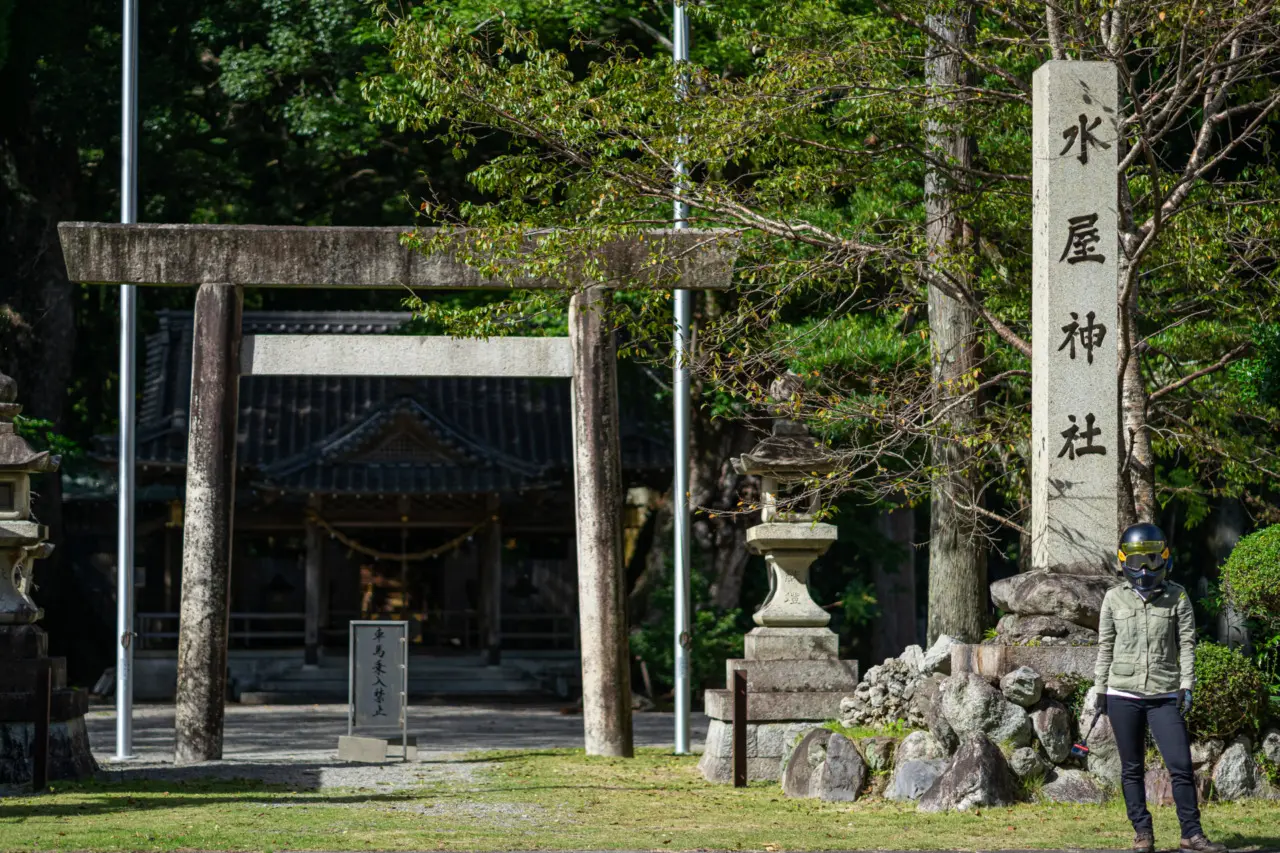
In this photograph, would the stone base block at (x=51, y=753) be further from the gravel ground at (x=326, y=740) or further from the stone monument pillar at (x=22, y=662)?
the gravel ground at (x=326, y=740)

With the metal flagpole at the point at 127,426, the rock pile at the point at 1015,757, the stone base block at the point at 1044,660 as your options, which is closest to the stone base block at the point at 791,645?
the rock pile at the point at 1015,757

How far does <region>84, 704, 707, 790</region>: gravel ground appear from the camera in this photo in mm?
13227

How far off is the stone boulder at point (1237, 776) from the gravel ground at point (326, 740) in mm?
5625

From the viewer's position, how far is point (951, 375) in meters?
14.4

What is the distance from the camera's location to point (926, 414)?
1354 centimetres

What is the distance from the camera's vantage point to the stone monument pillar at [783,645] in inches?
510

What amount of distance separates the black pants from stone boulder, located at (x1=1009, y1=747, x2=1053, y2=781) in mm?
1609

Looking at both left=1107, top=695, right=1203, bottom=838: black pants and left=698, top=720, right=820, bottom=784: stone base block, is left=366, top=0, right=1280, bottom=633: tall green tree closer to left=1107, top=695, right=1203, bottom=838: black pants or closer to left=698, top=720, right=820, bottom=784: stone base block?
left=698, top=720, right=820, bottom=784: stone base block

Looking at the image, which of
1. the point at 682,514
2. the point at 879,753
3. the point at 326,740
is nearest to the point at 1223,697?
the point at 879,753

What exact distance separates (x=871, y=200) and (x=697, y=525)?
30.9ft

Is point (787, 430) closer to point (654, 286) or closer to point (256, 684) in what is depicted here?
point (654, 286)

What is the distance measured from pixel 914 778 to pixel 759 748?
2695 millimetres

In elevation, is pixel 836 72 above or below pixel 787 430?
above

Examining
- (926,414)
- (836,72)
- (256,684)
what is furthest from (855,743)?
(256,684)
